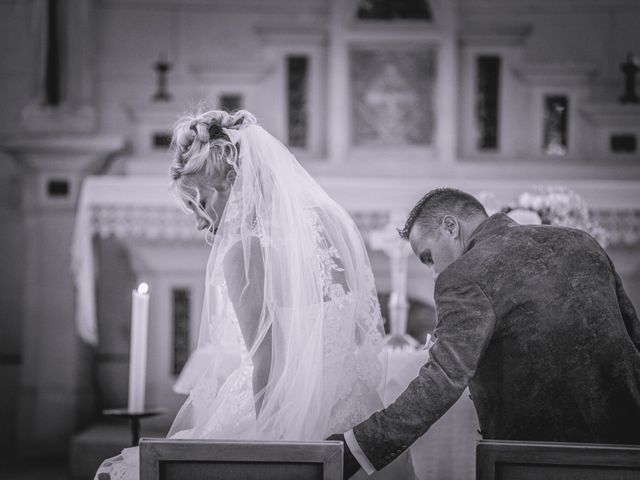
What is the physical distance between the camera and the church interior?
552 cm

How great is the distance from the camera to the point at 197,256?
5.71 m

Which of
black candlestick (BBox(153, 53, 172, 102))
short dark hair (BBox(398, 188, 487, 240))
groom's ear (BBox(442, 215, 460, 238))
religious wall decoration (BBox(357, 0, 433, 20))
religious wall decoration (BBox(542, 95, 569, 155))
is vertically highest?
religious wall decoration (BBox(357, 0, 433, 20))

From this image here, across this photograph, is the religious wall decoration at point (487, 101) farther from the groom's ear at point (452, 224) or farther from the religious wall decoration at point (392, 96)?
the groom's ear at point (452, 224)

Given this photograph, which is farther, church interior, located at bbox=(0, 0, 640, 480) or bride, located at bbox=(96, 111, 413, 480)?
church interior, located at bbox=(0, 0, 640, 480)

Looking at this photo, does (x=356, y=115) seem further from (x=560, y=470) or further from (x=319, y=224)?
(x=560, y=470)

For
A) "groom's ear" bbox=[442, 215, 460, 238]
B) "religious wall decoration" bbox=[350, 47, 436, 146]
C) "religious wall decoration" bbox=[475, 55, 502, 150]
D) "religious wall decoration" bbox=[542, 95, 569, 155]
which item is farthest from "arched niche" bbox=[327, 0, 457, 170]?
"groom's ear" bbox=[442, 215, 460, 238]

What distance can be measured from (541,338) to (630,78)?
4.24m

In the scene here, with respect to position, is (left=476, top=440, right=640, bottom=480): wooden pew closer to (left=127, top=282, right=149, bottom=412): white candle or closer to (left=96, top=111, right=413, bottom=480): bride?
(left=96, top=111, right=413, bottom=480): bride

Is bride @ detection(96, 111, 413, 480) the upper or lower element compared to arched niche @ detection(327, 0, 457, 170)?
lower

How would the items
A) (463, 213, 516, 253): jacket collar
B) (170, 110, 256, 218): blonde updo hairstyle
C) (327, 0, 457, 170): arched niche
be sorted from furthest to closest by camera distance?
(327, 0, 457, 170): arched niche, (170, 110, 256, 218): blonde updo hairstyle, (463, 213, 516, 253): jacket collar

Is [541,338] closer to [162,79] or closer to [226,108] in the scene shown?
[226,108]

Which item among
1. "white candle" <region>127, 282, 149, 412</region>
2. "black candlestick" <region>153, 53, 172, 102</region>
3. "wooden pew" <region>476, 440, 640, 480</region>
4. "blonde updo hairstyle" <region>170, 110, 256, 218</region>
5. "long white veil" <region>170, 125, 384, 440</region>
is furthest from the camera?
"black candlestick" <region>153, 53, 172, 102</region>

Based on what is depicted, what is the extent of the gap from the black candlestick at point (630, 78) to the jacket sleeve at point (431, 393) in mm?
4294

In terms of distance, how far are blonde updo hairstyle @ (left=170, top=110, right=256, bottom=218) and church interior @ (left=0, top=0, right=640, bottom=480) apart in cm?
309
